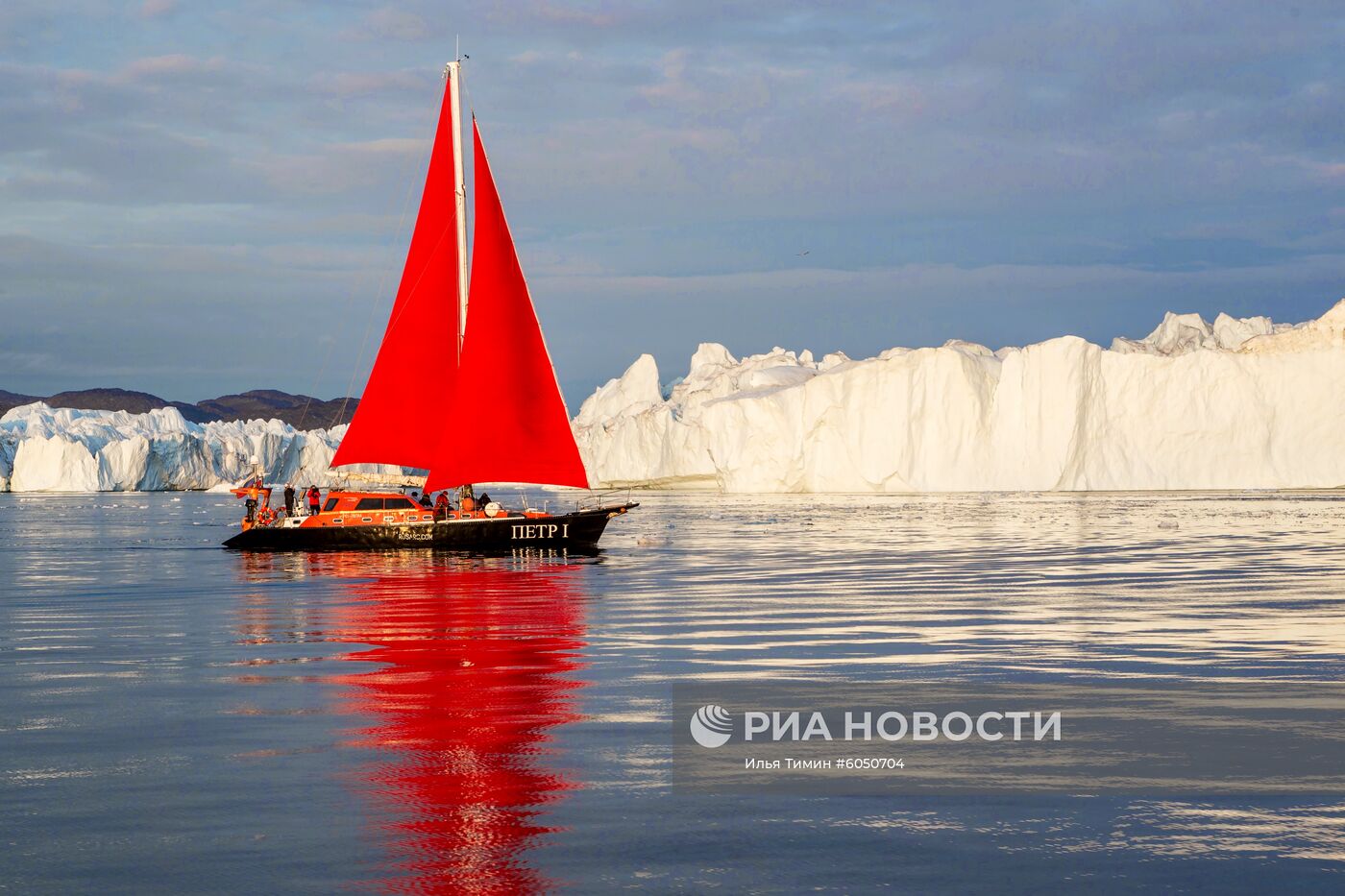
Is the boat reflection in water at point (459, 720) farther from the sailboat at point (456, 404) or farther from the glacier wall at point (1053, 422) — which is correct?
the glacier wall at point (1053, 422)

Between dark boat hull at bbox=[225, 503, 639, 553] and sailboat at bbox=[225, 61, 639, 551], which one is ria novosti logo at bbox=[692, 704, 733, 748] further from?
dark boat hull at bbox=[225, 503, 639, 553]

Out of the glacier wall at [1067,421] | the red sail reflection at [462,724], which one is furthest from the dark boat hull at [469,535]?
the glacier wall at [1067,421]

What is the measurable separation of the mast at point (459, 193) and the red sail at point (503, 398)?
692mm

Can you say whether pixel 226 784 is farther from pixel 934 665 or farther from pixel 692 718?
pixel 934 665

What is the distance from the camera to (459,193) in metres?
36.8

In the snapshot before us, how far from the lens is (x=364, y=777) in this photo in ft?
26.2

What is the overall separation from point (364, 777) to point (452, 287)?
29532 millimetres

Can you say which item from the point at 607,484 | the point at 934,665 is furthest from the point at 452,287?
the point at 607,484

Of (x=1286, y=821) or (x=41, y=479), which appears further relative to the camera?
A: (x=41, y=479)

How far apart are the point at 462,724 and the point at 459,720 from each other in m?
0.17

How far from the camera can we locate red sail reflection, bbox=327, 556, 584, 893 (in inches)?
254

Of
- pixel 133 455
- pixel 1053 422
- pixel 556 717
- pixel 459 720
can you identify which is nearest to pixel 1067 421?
pixel 1053 422

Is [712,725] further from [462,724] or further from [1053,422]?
[1053,422]

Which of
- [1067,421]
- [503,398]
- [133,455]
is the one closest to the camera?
[503,398]
